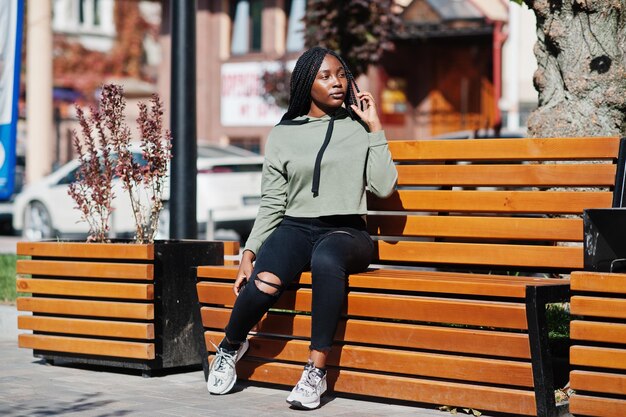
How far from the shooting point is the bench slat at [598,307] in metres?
4.71

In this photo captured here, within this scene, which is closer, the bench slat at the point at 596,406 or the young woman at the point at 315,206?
the bench slat at the point at 596,406

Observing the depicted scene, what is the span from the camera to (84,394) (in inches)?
232

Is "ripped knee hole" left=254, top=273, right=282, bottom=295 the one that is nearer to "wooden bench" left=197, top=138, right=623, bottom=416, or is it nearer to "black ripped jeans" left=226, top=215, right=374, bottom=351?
"black ripped jeans" left=226, top=215, right=374, bottom=351

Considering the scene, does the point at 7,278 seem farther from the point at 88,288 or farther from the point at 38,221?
the point at 38,221

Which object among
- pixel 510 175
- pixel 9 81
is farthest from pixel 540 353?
pixel 9 81

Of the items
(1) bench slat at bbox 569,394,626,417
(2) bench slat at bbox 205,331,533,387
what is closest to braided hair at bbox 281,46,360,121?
(2) bench slat at bbox 205,331,533,387

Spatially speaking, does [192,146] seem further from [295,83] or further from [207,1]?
[207,1]

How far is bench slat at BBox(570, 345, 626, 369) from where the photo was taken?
15.4ft

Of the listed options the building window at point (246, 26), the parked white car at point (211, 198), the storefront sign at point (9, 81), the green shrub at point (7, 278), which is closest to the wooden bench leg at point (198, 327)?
the storefront sign at point (9, 81)

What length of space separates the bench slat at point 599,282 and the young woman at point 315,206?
111 centimetres

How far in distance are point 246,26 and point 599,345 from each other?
23.8 meters

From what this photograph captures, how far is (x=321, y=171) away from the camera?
227 inches

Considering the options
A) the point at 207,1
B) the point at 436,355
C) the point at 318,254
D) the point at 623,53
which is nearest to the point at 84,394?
the point at 318,254

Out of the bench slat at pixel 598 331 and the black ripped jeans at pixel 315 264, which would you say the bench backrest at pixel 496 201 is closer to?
the black ripped jeans at pixel 315 264
